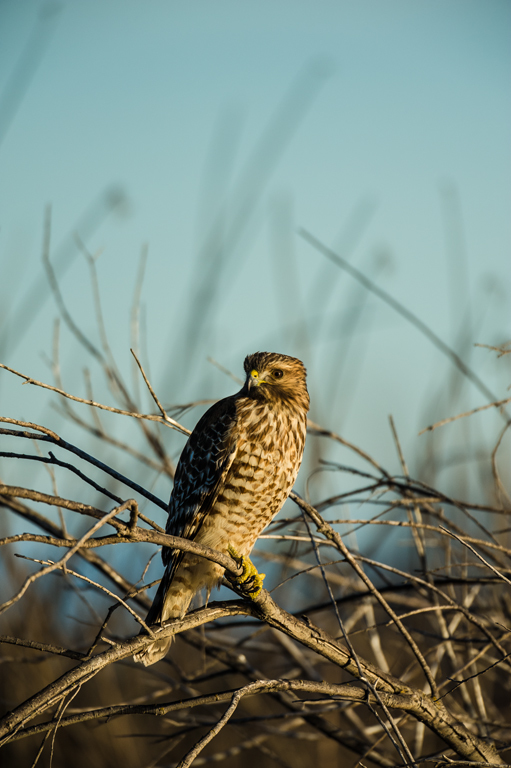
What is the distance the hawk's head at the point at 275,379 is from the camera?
3750 millimetres

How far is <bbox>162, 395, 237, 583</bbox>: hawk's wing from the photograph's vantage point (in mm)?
3420

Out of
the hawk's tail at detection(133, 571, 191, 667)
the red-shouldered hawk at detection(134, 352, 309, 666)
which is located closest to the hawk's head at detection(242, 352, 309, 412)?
the red-shouldered hawk at detection(134, 352, 309, 666)

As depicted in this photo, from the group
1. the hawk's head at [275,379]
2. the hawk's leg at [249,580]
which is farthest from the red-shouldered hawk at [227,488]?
the hawk's leg at [249,580]

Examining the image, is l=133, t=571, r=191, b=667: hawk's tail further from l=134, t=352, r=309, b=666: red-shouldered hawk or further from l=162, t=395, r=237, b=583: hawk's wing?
l=162, t=395, r=237, b=583: hawk's wing

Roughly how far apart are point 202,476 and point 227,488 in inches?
6.2

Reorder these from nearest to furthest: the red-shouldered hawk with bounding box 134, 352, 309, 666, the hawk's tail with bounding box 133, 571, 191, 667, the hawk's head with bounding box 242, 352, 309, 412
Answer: the hawk's tail with bounding box 133, 571, 191, 667 → the red-shouldered hawk with bounding box 134, 352, 309, 666 → the hawk's head with bounding box 242, 352, 309, 412

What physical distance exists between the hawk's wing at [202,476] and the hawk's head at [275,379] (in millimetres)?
222

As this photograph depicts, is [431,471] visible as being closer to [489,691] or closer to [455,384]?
[455,384]

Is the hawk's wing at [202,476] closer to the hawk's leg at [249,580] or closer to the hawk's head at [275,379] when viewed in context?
the hawk's head at [275,379]

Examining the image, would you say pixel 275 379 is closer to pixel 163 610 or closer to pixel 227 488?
pixel 227 488

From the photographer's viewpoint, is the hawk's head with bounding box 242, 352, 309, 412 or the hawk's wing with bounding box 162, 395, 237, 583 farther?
the hawk's head with bounding box 242, 352, 309, 412

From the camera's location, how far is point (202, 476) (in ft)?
11.4

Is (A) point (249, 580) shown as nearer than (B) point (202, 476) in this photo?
Yes

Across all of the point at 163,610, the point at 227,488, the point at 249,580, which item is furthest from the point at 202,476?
the point at 249,580
